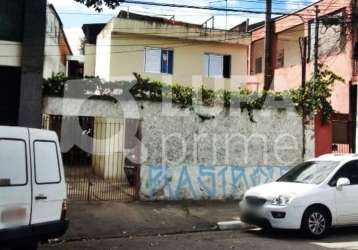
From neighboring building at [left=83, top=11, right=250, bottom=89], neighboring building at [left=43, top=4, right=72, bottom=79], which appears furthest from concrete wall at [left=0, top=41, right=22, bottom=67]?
neighboring building at [left=83, top=11, right=250, bottom=89]

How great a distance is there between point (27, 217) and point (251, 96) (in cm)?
908

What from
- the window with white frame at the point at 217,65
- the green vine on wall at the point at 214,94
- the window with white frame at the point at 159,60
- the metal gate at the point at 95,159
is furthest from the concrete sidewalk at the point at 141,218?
the window with white frame at the point at 217,65

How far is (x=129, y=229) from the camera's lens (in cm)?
1118

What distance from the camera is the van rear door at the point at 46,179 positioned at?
289 inches

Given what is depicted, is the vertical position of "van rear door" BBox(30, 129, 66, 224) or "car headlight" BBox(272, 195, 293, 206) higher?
"van rear door" BBox(30, 129, 66, 224)

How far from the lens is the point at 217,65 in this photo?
24906 millimetres

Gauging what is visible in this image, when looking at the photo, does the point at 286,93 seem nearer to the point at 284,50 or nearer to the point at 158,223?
the point at 158,223

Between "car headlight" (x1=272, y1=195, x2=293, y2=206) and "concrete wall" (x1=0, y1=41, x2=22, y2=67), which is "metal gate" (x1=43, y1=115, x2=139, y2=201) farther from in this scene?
"car headlight" (x1=272, y1=195, x2=293, y2=206)

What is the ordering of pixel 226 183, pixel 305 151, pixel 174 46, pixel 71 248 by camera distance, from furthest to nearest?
pixel 174 46 < pixel 305 151 < pixel 226 183 < pixel 71 248

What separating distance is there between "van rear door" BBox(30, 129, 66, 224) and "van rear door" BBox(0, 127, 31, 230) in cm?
15

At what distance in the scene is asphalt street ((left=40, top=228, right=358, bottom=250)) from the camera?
9.41 metres

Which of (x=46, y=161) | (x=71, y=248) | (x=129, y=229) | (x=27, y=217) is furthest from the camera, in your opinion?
(x=129, y=229)

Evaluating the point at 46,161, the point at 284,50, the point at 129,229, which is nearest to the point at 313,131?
the point at 129,229

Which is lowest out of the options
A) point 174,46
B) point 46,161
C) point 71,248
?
point 71,248
